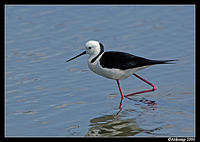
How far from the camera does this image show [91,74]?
8.86 meters

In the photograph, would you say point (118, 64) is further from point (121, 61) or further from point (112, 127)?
point (112, 127)

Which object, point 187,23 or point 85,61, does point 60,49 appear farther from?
point 187,23

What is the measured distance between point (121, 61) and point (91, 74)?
57.0 inches

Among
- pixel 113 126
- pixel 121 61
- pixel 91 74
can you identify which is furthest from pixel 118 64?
pixel 91 74

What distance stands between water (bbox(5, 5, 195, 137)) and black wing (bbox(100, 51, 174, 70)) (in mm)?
613

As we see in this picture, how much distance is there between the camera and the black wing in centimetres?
745

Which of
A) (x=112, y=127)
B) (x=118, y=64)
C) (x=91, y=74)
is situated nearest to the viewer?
(x=112, y=127)

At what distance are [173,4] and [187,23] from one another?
155 cm

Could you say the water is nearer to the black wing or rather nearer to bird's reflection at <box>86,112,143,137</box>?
bird's reflection at <box>86,112,143,137</box>

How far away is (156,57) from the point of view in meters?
9.39

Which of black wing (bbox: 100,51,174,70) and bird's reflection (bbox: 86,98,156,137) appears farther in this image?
black wing (bbox: 100,51,174,70)

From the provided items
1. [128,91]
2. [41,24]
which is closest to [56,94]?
[128,91]

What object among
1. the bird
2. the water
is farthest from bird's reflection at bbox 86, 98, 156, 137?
the bird

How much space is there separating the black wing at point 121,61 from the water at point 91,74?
0.61 meters
